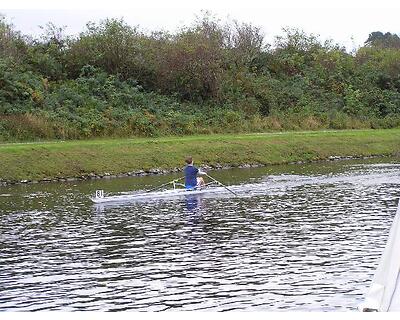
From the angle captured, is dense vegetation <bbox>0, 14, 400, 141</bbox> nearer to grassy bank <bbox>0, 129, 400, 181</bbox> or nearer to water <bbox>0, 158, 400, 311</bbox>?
grassy bank <bbox>0, 129, 400, 181</bbox>

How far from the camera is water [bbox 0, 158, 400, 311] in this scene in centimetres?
1759

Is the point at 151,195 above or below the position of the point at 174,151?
below

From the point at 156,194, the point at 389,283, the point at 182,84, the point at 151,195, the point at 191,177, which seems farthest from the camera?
the point at 182,84

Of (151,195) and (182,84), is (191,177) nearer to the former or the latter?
(151,195)

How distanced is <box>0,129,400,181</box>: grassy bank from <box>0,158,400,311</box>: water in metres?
7.95

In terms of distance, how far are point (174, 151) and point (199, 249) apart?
34.1 meters

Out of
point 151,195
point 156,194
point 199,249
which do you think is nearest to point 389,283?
point 199,249

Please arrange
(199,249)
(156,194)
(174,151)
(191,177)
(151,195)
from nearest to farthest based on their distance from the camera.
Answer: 1. (199,249)
2. (151,195)
3. (156,194)
4. (191,177)
5. (174,151)

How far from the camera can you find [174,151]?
57844 mm

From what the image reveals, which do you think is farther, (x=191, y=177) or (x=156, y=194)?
(x=191, y=177)

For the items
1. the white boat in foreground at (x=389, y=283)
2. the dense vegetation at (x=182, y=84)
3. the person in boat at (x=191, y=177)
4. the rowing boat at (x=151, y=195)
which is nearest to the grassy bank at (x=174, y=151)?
the dense vegetation at (x=182, y=84)

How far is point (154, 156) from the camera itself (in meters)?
56.1

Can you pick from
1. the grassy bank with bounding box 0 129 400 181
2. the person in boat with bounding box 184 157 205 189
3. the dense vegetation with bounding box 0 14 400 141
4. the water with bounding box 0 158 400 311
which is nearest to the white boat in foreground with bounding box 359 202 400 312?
the water with bounding box 0 158 400 311

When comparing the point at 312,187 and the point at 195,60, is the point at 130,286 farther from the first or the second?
the point at 195,60
